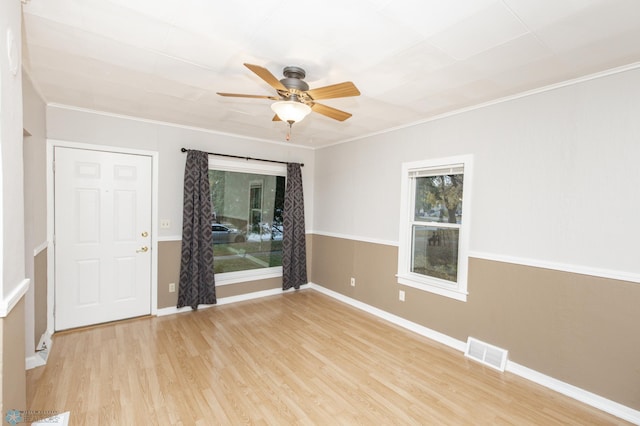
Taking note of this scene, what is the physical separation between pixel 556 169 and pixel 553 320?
4.19 feet

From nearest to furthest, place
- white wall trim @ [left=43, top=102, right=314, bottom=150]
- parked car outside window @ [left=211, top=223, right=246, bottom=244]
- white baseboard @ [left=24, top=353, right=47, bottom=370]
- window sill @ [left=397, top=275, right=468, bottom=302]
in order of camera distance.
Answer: white baseboard @ [left=24, top=353, right=47, bottom=370]
window sill @ [left=397, top=275, right=468, bottom=302]
white wall trim @ [left=43, top=102, right=314, bottom=150]
parked car outside window @ [left=211, top=223, right=246, bottom=244]

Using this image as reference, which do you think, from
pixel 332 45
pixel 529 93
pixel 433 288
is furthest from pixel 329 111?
pixel 433 288

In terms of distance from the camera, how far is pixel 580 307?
2395mm

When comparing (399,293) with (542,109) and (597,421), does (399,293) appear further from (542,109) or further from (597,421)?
(542,109)

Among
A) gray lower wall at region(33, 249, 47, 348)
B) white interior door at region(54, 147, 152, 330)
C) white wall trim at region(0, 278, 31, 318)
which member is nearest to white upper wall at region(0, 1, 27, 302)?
white wall trim at region(0, 278, 31, 318)

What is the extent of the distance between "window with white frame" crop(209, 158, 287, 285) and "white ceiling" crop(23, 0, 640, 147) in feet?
5.31

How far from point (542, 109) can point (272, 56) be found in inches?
91.9

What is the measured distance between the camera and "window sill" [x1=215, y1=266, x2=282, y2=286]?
4.46 metres

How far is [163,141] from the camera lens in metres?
3.90

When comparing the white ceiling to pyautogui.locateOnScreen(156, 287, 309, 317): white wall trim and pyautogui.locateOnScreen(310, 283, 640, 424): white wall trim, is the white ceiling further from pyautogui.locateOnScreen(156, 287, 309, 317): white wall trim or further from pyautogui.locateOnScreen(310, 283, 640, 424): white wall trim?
pyautogui.locateOnScreen(156, 287, 309, 317): white wall trim

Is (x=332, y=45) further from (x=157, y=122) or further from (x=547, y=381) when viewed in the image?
(x=547, y=381)

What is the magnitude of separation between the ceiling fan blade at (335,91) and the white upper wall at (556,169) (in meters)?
1.74

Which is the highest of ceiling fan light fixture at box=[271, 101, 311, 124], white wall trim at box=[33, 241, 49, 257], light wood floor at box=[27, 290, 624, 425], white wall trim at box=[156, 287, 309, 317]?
ceiling fan light fixture at box=[271, 101, 311, 124]

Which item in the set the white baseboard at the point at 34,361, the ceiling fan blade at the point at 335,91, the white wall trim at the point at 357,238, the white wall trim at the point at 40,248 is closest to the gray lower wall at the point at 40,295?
the white wall trim at the point at 40,248
